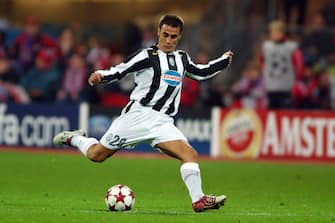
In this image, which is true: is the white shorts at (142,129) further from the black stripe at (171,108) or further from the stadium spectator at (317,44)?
the stadium spectator at (317,44)

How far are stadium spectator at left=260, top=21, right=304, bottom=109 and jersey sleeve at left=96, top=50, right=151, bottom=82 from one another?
9574 mm

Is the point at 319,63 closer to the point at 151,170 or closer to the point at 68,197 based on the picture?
the point at 151,170

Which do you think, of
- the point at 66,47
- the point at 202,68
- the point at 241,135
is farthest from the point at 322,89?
the point at 202,68

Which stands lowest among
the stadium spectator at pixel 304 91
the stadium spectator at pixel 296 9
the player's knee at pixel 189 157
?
the player's knee at pixel 189 157

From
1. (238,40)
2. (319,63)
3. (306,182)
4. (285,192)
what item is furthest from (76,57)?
(285,192)

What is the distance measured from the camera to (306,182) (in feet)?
57.2

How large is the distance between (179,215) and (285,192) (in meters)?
4.25

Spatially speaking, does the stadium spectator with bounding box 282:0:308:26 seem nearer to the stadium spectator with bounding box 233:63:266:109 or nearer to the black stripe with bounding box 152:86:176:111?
the stadium spectator with bounding box 233:63:266:109

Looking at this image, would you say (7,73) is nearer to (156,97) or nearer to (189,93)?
(189,93)

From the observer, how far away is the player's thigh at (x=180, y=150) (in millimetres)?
11758

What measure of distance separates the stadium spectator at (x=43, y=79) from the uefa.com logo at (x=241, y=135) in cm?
426

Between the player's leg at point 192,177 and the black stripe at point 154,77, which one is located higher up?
the black stripe at point 154,77

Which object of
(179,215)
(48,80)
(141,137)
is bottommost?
(179,215)

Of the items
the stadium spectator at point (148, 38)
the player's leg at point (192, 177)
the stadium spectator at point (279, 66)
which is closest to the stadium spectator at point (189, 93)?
the stadium spectator at point (148, 38)
